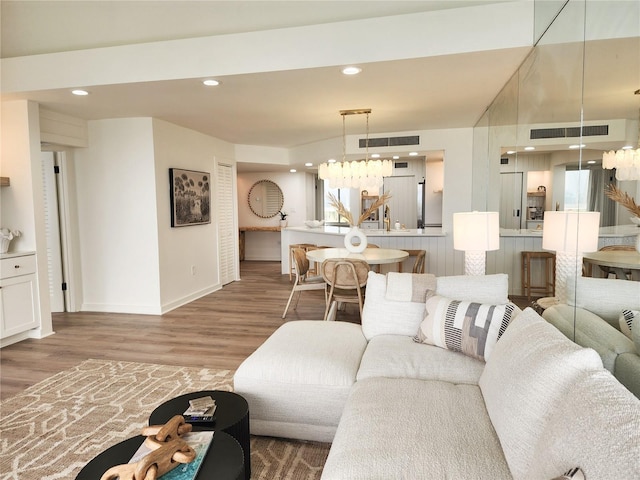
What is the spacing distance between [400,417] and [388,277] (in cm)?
123

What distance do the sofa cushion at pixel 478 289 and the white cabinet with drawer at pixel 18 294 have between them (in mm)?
3952

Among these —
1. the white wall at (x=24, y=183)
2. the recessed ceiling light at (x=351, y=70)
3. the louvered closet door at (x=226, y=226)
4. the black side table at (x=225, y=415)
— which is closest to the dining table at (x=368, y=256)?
the recessed ceiling light at (x=351, y=70)

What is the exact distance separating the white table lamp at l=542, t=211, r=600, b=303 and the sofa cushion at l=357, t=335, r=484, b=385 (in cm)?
62

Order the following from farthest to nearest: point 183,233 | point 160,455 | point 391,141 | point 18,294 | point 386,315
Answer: point 391,141
point 183,233
point 18,294
point 386,315
point 160,455

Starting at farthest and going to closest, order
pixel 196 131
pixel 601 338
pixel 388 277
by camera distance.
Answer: pixel 196 131 → pixel 388 277 → pixel 601 338

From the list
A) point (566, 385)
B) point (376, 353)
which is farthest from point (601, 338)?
point (376, 353)

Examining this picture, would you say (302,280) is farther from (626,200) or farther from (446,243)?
(626,200)

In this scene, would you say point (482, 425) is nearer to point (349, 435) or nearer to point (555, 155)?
point (349, 435)

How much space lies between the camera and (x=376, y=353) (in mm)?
2246

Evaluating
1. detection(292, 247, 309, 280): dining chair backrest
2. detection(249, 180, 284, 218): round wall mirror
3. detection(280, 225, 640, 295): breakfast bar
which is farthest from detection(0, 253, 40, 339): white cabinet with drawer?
detection(249, 180, 284, 218): round wall mirror

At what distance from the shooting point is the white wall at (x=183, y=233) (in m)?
4.98

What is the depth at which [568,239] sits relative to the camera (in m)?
1.98

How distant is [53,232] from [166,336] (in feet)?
7.59

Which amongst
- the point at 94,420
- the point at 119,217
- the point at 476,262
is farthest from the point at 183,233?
the point at 476,262
